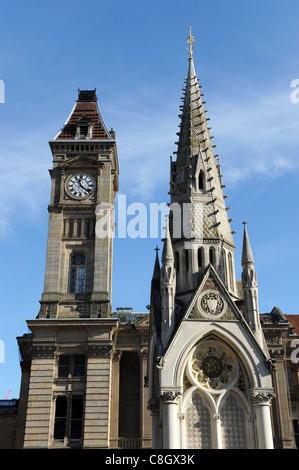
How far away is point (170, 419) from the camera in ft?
100

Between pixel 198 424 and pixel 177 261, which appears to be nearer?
pixel 198 424

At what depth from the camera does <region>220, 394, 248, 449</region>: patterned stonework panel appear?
31328mm

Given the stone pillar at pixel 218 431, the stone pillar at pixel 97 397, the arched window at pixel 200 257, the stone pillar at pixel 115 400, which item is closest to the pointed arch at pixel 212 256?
the arched window at pixel 200 257

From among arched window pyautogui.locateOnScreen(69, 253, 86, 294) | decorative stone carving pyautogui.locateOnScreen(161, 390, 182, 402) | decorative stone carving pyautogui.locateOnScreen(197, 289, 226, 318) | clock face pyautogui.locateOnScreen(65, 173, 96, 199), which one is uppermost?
clock face pyautogui.locateOnScreen(65, 173, 96, 199)

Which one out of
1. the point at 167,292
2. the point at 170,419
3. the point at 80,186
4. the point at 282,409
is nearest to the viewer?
the point at 170,419

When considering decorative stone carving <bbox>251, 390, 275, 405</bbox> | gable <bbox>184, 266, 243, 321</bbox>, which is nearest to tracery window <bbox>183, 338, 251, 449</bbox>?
decorative stone carving <bbox>251, 390, 275, 405</bbox>

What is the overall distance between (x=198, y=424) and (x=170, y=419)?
6.10 feet

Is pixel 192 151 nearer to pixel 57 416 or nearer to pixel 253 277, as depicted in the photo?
pixel 253 277

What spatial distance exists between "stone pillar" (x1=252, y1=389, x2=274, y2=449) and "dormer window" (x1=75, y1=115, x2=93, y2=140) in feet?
120

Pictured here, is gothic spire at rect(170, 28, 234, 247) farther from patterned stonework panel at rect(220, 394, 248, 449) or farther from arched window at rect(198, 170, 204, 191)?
patterned stonework panel at rect(220, 394, 248, 449)

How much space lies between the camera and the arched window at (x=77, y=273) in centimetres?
5553

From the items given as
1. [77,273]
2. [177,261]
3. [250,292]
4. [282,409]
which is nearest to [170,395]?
[250,292]

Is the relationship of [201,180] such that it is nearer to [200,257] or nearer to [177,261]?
[200,257]

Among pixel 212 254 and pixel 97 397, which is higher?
pixel 212 254
